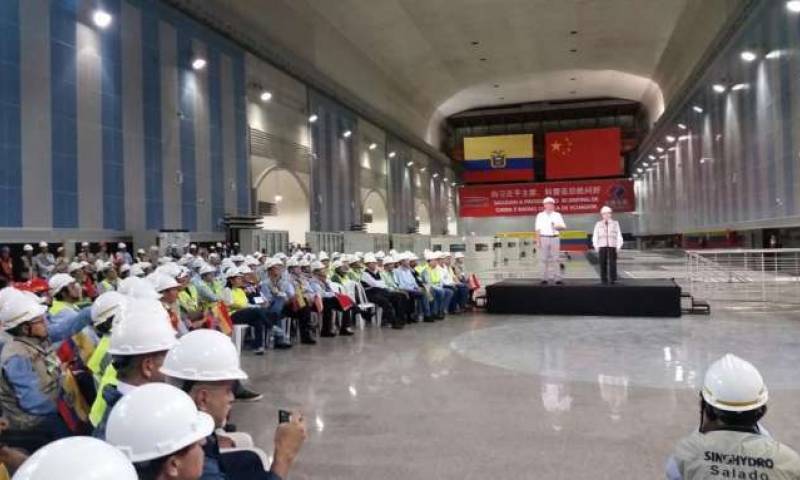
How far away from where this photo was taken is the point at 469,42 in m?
27.6

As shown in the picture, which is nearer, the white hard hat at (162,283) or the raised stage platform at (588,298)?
the white hard hat at (162,283)

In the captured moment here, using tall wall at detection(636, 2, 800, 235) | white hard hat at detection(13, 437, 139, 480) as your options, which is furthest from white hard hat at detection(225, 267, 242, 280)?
tall wall at detection(636, 2, 800, 235)

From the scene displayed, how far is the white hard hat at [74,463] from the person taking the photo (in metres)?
1.05

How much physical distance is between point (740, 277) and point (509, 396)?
10.9 meters

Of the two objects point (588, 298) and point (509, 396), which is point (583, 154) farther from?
point (509, 396)

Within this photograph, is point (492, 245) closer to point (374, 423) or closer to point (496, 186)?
point (496, 186)

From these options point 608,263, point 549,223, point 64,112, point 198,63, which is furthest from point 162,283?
point 198,63

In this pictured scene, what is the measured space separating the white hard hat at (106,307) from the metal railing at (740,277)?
12.5 metres

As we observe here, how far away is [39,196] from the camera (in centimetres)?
1091

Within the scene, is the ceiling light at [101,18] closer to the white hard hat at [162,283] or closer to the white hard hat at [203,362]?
the white hard hat at [162,283]

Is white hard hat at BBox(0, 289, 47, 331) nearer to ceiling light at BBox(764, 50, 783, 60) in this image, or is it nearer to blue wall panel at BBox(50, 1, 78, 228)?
blue wall panel at BBox(50, 1, 78, 228)

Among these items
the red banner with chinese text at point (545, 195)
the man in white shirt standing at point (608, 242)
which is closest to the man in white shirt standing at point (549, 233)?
the man in white shirt standing at point (608, 242)

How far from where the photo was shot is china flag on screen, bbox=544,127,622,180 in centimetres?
3234

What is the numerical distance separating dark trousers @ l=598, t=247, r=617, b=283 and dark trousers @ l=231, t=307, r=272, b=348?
6.69 m
